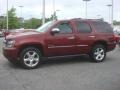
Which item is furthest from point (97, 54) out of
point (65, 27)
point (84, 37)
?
point (65, 27)

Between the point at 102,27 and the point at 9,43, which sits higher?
the point at 102,27

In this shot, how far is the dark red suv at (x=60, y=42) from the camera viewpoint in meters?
10.7

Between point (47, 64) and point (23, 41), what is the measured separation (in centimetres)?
170

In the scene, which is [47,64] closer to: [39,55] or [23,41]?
[39,55]

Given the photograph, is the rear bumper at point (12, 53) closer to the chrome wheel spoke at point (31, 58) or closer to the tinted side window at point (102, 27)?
the chrome wheel spoke at point (31, 58)

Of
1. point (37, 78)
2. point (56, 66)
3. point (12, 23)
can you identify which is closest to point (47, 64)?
point (56, 66)

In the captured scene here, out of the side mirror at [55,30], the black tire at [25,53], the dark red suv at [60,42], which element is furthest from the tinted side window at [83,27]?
the black tire at [25,53]

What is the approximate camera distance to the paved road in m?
8.03

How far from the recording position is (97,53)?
1241 cm

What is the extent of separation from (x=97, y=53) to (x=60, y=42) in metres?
1.87

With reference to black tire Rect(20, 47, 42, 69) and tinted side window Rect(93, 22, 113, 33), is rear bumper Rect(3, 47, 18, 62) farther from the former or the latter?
tinted side window Rect(93, 22, 113, 33)

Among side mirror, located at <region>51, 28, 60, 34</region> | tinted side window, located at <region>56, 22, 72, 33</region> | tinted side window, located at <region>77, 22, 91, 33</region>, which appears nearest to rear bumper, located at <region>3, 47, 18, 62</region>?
side mirror, located at <region>51, 28, 60, 34</region>

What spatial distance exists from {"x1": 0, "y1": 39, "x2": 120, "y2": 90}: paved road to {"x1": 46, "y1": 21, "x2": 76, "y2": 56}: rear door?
529 millimetres

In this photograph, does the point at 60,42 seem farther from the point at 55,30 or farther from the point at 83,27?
the point at 83,27
